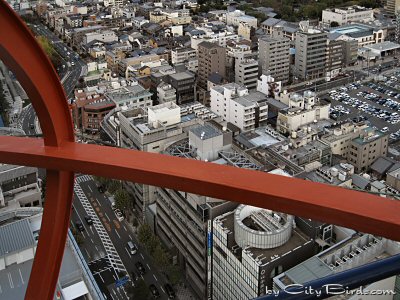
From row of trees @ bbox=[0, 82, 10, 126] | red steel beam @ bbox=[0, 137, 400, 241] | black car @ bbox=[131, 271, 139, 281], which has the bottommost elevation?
black car @ bbox=[131, 271, 139, 281]

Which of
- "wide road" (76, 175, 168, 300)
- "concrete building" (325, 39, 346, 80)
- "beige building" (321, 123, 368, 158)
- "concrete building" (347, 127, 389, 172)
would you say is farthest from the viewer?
"concrete building" (325, 39, 346, 80)

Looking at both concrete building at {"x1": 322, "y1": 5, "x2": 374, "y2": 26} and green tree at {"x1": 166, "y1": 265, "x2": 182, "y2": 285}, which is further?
concrete building at {"x1": 322, "y1": 5, "x2": 374, "y2": 26}

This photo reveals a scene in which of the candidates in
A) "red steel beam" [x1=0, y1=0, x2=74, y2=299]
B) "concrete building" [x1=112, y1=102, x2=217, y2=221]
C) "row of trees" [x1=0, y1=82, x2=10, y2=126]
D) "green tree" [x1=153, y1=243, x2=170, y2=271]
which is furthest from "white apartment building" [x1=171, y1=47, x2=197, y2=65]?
"red steel beam" [x1=0, y1=0, x2=74, y2=299]

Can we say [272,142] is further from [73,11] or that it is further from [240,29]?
[73,11]

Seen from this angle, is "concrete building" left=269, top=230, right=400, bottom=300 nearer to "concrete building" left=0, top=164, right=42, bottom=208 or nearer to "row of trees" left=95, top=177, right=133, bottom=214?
"row of trees" left=95, top=177, right=133, bottom=214

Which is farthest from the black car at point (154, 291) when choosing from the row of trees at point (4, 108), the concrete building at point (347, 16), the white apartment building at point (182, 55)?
the concrete building at point (347, 16)

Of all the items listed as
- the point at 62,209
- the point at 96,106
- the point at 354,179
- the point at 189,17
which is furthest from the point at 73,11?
the point at 62,209

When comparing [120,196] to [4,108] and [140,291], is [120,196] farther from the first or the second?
[4,108]

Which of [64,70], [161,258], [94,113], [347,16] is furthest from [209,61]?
[347,16]
